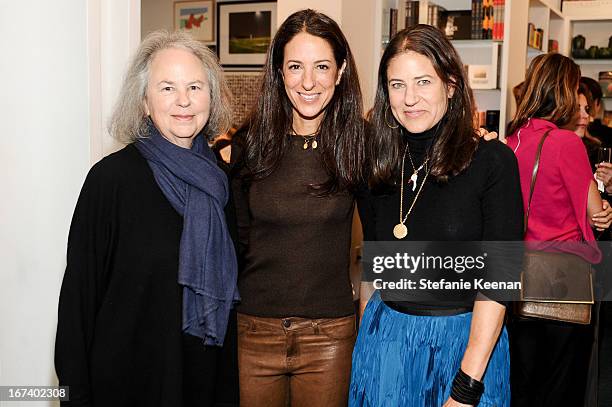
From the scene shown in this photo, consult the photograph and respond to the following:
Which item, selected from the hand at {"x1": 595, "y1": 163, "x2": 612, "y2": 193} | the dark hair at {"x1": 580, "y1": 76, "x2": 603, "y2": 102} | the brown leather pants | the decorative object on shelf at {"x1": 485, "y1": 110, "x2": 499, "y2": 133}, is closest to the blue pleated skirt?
the brown leather pants

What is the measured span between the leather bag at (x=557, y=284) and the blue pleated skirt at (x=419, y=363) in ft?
3.39

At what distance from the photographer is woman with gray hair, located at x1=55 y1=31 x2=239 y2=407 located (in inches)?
70.1

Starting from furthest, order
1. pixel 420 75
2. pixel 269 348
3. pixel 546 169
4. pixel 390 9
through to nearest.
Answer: pixel 390 9 < pixel 546 169 < pixel 269 348 < pixel 420 75

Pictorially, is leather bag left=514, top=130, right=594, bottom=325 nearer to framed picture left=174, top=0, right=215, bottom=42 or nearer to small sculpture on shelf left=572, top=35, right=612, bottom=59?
small sculpture on shelf left=572, top=35, right=612, bottom=59

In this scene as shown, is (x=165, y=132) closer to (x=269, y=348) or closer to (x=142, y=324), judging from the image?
(x=142, y=324)

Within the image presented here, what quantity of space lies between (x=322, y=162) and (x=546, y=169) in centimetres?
123

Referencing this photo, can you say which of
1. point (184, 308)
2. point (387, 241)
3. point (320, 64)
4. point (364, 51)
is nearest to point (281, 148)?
point (320, 64)

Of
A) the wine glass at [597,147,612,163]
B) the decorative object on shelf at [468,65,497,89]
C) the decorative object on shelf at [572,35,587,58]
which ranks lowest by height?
the wine glass at [597,147,612,163]

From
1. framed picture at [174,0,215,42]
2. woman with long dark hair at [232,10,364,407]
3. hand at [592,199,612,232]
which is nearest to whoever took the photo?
woman with long dark hair at [232,10,364,407]

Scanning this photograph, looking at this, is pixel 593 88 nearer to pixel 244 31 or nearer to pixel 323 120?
pixel 323 120

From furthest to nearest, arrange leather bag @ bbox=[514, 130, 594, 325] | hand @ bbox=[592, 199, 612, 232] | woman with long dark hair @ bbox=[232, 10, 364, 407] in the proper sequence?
1. hand @ bbox=[592, 199, 612, 232]
2. leather bag @ bbox=[514, 130, 594, 325]
3. woman with long dark hair @ bbox=[232, 10, 364, 407]

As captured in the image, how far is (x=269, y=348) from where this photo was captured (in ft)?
6.90

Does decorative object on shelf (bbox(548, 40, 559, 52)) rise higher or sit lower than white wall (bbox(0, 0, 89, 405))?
higher

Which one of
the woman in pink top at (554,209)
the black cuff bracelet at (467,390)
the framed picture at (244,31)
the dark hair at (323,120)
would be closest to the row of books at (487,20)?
the woman in pink top at (554,209)
